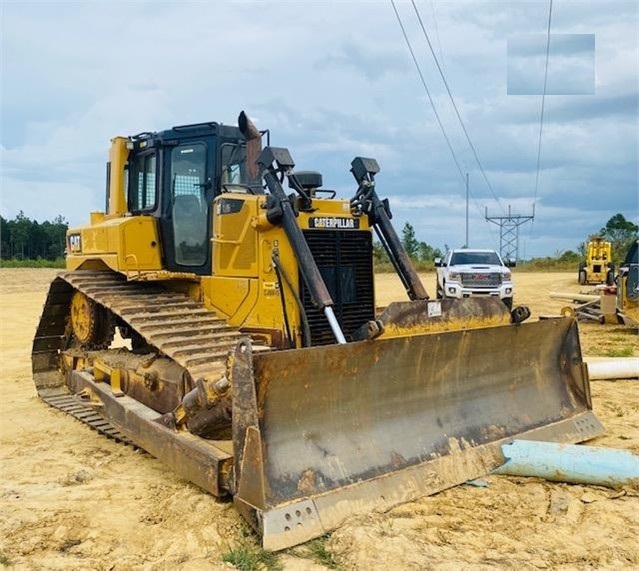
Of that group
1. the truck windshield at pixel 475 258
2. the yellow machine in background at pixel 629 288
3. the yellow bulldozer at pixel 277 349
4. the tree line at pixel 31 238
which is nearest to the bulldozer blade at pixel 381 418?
the yellow bulldozer at pixel 277 349

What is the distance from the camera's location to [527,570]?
351 centimetres

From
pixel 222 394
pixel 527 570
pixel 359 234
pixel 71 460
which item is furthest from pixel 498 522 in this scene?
pixel 71 460

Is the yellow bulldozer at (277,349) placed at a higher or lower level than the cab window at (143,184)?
lower

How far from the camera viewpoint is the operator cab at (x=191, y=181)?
6.50 m

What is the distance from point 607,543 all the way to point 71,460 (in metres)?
3.96

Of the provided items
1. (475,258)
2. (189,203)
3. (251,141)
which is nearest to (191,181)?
(189,203)

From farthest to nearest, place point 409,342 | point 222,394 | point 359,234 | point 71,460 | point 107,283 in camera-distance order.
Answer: point 107,283, point 359,234, point 71,460, point 409,342, point 222,394

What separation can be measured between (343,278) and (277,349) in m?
0.87

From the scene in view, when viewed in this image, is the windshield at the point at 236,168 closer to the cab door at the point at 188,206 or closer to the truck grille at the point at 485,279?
the cab door at the point at 188,206

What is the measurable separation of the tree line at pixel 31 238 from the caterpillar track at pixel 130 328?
208 ft

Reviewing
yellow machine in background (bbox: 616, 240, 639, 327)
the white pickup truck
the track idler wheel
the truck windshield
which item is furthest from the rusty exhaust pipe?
the truck windshield

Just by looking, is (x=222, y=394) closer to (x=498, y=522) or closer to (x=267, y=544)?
(x=267, y=544)

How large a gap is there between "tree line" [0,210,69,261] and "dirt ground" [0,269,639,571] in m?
66.9

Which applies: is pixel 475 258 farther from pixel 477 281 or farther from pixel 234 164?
pixel 234 164
